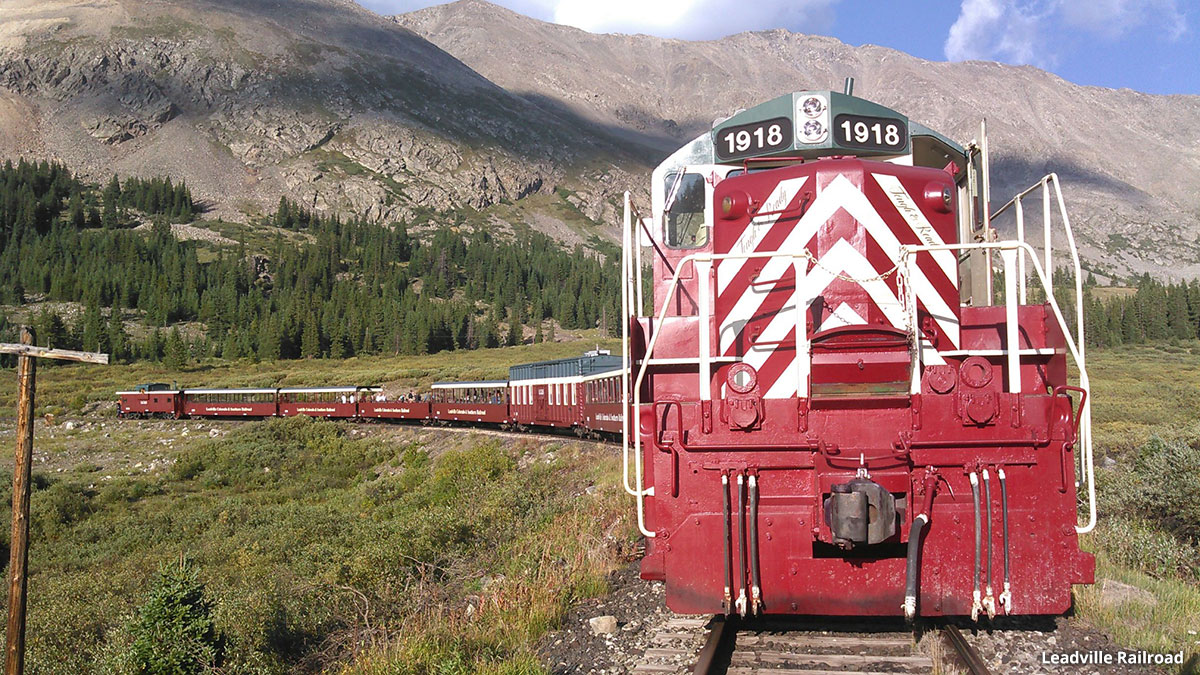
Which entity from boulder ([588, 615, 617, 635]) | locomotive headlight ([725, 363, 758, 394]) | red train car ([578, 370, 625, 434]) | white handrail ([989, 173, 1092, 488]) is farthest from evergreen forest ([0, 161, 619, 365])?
white handrail ([989, 173, 1092, 488])

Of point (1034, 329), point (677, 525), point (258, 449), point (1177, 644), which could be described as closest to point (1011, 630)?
point (1177, 644)

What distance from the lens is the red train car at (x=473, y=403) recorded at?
41.3m

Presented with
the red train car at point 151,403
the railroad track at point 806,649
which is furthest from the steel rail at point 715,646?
the red train car at point 151,403

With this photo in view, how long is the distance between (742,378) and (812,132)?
245 centimetres

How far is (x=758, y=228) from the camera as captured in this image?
23.1ft

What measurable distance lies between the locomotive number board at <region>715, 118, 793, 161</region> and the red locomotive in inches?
22.4

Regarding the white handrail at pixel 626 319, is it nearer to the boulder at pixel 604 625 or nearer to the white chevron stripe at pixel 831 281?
the white chevron stripe at pixel 831 281

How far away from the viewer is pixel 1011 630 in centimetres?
617

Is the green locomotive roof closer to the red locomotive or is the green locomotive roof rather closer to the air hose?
the red locomotive

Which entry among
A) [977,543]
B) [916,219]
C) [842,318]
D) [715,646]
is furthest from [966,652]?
[916,219]

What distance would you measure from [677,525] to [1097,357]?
290 feet

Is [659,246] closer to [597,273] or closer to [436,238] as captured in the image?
[597,273]

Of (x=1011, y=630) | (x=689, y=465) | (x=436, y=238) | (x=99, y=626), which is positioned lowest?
(x=99, y=626)

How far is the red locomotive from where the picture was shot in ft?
17.7
